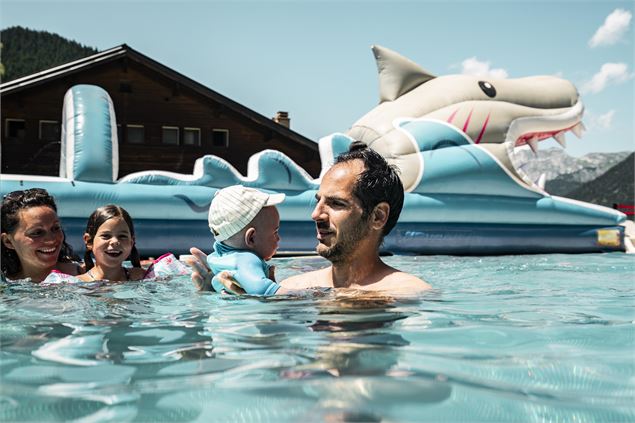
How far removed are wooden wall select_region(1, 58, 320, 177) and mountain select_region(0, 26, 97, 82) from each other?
22647 mm

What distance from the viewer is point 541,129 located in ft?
31.5

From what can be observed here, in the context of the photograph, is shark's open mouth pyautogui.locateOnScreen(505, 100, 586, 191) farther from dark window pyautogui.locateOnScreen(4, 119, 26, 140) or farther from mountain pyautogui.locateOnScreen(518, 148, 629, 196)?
mountain pyautogui.locateOnScreen(518, 148, 629, 196)

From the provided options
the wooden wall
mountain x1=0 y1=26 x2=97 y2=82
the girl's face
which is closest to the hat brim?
the girl's face

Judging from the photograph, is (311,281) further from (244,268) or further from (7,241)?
(7,241)

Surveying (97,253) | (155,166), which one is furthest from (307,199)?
(155,166)

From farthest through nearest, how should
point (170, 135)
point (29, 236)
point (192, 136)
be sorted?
1. point (192, 136)
2. point (170, 135)
3. point (29, 236)

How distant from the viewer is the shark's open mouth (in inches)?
363

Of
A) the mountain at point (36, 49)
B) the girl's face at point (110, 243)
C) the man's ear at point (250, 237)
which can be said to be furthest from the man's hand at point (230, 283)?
the mountain at point (36, 49)

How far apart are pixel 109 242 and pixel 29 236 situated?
44 centimetres

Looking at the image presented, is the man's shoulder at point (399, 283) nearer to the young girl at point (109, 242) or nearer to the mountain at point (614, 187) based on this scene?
the young girl at point (109, 242)

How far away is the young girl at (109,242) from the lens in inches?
143

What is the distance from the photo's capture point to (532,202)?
8.46 m

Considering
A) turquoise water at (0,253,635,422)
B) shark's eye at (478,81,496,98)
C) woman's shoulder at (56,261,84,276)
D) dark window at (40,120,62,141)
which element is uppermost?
dark window at (40,120,62,141)

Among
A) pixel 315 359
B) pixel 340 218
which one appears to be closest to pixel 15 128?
pixel 340 218
